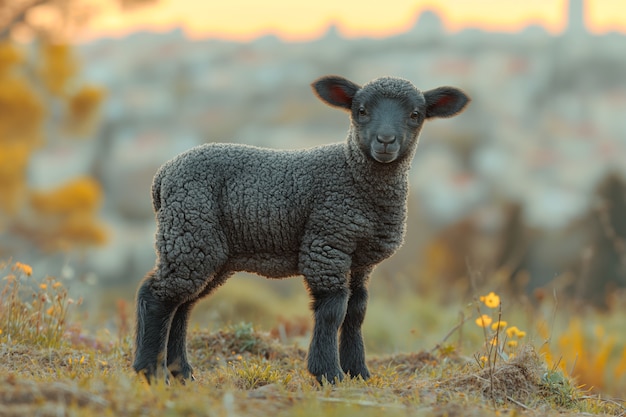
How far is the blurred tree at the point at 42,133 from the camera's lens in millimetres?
22641

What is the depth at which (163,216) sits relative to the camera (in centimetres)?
575

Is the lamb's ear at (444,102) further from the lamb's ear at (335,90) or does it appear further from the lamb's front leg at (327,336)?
the lamb's front leg at (327,336)

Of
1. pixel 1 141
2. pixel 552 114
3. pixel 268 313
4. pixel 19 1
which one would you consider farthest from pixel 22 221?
pixel 552 114

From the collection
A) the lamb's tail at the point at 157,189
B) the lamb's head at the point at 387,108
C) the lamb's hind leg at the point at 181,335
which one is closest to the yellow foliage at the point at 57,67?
the lamb's tail at the point at 157,189

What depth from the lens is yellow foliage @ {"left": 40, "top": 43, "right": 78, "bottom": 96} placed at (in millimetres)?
23875

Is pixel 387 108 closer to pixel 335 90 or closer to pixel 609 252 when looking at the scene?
pixel 335 90

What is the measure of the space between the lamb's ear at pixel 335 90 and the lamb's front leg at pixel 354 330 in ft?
4.48

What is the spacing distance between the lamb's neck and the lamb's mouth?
0.21 m

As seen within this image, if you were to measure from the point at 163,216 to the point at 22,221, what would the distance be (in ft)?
72.1

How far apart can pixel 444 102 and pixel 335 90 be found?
86 centimetres

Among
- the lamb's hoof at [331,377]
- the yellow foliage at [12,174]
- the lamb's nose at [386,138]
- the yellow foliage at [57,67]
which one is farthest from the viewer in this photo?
the yellow foliage at [57,67]

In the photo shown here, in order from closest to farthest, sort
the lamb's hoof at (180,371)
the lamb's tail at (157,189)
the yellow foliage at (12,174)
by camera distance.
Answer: the lamb's hoof at (180,371) → the lamb's tail at (157,189) → the yellow foliage at (12,174)

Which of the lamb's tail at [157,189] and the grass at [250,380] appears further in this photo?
the lamb's tail at [157,189]

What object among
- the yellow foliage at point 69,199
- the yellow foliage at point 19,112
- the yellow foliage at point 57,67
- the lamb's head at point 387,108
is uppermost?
A: the yellow foliage at point 57,67
